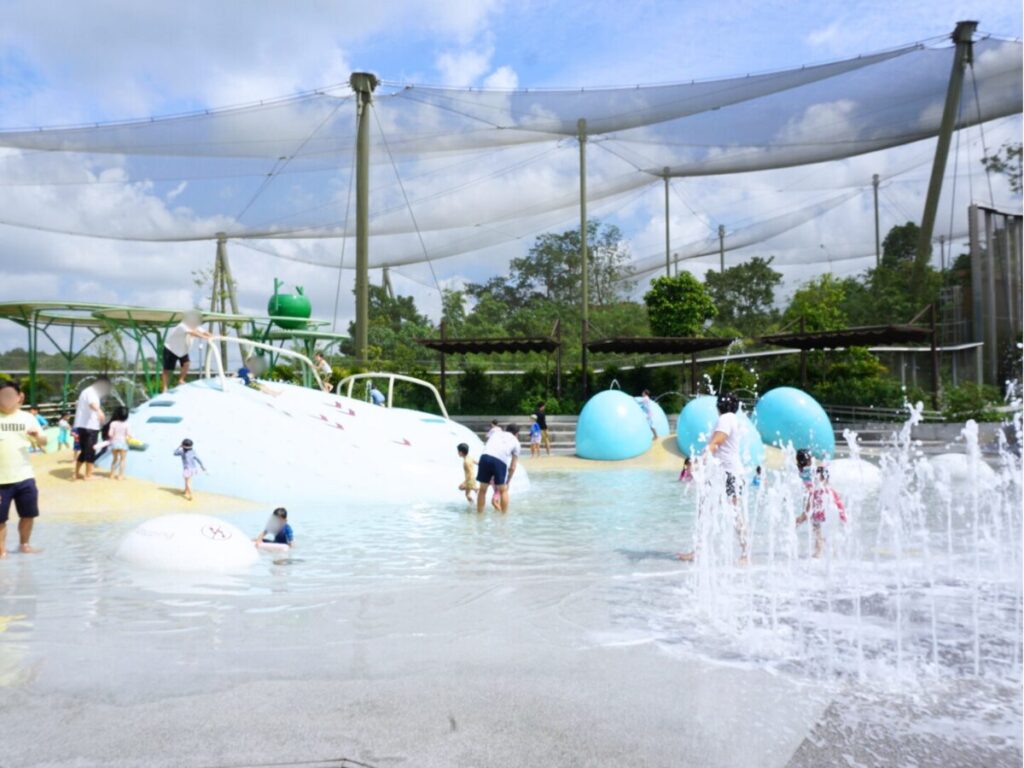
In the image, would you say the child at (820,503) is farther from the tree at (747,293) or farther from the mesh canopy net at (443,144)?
the tree at (747,293)

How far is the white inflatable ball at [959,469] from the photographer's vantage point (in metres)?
13.9

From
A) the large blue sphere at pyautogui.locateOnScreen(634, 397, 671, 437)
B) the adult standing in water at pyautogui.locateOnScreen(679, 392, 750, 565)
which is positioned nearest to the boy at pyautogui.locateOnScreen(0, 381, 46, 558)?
the adult standing in water at pyautogui.locateOnScreen(679, 392, 750, 565)

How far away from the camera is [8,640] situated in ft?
15.2

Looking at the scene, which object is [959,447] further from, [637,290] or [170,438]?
[637,290]

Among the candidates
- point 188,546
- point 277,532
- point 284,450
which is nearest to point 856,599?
point 277,532

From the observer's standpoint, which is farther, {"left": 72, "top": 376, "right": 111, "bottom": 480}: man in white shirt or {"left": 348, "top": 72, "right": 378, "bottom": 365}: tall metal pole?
{"left": 348, "top": 72, "right": 378, "bottom": 365}: tall metal pole

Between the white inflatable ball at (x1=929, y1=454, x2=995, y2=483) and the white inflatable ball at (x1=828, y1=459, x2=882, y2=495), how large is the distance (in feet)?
3.78

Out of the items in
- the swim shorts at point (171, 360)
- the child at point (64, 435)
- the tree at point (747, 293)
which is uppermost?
the tree at point (747, 293)

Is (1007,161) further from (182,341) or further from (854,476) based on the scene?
(182,341)

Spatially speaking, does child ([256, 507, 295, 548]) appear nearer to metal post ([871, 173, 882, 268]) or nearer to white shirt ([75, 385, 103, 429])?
white shirt ([75, 385, 103, 429])

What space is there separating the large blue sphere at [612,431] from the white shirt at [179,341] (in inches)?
364

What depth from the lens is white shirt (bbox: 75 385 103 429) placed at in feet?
35.0

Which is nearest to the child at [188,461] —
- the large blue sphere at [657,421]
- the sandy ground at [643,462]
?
the sandy ground at [643,462]

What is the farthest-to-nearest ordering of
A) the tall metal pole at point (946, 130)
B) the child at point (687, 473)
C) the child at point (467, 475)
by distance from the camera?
the tall metal pole at point (946, 130) < the child at point (687, 473) < the child at point (467, 475)
